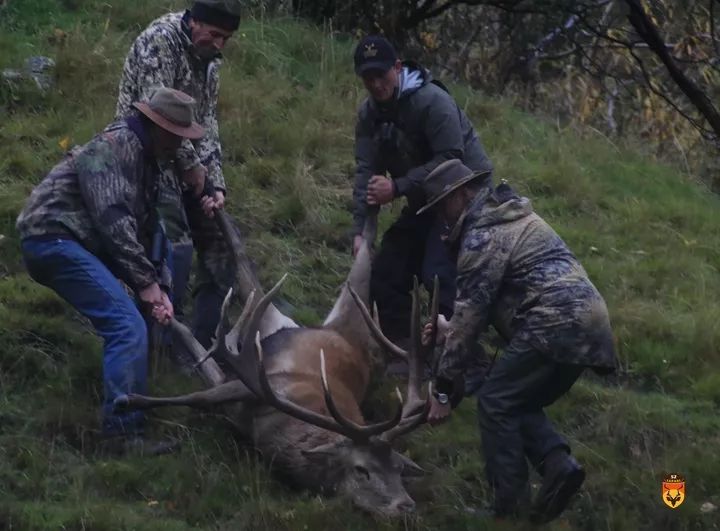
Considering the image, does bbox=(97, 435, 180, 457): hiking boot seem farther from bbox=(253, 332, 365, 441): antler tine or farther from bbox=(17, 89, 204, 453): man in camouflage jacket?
bbox=(253, 332, 365, 441): antler tine

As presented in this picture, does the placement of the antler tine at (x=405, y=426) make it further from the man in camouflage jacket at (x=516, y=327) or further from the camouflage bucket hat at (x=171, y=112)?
the camouflage bucket hat at (x=171, y=112)

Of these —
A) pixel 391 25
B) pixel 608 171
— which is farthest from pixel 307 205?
pixel 391 25

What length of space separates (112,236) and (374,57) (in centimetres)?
185

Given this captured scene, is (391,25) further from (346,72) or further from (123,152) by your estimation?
(123,152)

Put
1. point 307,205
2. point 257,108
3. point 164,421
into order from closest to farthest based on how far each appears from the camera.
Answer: point 164,421
point 307,205
point 257,108

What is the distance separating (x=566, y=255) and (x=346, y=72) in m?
6.59

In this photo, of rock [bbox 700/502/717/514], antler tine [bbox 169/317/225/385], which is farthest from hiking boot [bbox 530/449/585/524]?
antler tine [bbox 169/317/225/385]

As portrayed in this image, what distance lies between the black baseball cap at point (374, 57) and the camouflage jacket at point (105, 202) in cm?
137

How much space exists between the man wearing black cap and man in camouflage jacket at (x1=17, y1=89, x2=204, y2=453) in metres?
1.35

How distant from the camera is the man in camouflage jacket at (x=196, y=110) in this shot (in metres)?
8.45

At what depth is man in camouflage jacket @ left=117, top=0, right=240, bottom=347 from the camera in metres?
8.45

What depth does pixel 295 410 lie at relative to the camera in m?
7.40

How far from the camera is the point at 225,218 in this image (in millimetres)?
8805

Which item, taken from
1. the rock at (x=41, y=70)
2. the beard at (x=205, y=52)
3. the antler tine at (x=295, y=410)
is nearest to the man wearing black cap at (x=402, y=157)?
the beard at (x=205, y=52)
